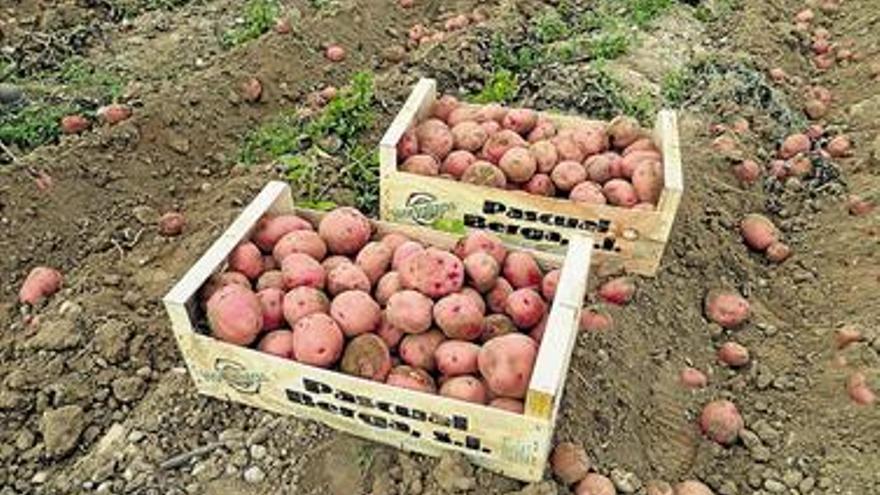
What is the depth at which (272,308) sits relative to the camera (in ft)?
8.95

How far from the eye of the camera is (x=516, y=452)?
8.23ft

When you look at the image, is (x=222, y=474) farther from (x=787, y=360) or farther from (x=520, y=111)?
(x=787, y=360)

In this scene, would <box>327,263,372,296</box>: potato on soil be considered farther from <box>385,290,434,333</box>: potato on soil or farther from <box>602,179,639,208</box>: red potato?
<box>602,179,639,208</box>: red potato

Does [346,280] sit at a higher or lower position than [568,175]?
higher

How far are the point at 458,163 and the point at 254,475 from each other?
1606 mm

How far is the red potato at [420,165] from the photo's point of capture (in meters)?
3.48

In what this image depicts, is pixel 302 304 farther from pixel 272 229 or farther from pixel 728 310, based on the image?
pixel 728 310

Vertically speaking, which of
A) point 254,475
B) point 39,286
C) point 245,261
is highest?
point 245,261

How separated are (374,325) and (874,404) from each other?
79.6 inches

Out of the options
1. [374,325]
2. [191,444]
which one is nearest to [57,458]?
[191,444]

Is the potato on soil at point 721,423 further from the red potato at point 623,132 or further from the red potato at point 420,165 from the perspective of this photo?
the red potato at point 420,165

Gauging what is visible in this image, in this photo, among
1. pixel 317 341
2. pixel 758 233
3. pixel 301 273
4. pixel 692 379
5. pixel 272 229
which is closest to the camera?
pixel 317 341

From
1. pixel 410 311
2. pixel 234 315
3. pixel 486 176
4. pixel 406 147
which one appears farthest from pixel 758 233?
pixel 234 315

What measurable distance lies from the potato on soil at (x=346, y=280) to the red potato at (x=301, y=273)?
4cm
